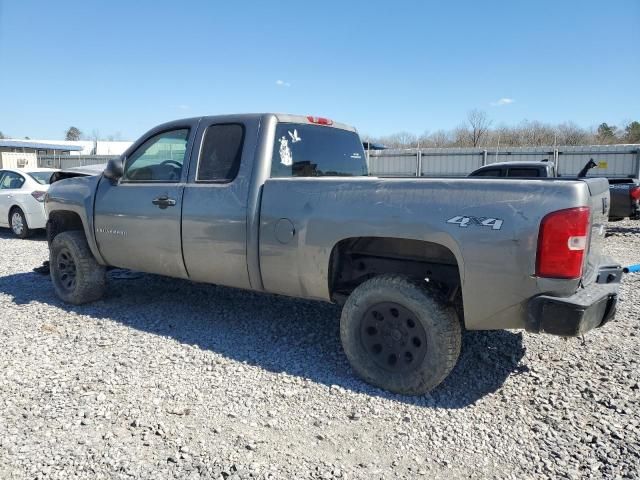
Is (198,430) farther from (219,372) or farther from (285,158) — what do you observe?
(285,158)

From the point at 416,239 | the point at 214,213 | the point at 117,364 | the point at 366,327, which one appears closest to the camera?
the point at 416,239

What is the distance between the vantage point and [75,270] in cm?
562

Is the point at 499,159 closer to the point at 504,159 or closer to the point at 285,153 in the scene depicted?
the point at 504,159

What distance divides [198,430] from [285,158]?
7.51 ft

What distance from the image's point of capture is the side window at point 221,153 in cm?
439

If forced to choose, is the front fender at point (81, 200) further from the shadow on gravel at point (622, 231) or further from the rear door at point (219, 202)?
the shadow on gravel at point (622, 231)

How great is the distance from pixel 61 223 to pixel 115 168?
1.47 meters

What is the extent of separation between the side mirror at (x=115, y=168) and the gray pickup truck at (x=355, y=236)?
2 cm

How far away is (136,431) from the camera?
3.05 meters

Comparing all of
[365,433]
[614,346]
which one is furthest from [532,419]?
[614,346]

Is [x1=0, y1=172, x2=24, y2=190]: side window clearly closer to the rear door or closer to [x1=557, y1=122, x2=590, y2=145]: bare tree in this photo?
the rear door

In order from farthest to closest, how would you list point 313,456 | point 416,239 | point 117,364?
point 117,364 → point 416,239 → point 313,456

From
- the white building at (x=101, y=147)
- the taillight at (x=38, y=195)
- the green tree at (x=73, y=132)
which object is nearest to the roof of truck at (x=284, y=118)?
the taillight at (x=38, y=195)

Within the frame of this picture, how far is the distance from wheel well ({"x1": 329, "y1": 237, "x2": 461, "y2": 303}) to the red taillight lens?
2.20ft
